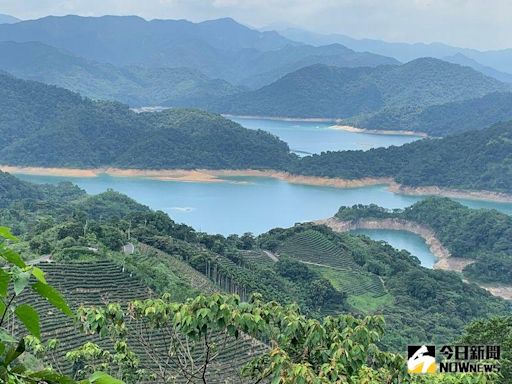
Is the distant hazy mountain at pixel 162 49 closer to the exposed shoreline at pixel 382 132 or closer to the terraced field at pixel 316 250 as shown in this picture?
the exposed shoreline at pixel 382 132

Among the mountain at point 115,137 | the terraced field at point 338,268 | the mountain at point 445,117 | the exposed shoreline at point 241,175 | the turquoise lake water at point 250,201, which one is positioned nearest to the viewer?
the terraced field at point 338,268

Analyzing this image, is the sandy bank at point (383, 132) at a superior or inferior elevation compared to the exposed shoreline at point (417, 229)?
superior

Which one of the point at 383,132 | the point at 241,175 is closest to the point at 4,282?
the point at 241,175

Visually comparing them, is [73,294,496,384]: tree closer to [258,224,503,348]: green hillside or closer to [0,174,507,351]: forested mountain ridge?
[0,174,507,351]: forested mountain ridge

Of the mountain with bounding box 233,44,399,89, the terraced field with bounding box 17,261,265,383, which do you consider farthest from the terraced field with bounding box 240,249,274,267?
the mountain with bounding box 233,44,399,89

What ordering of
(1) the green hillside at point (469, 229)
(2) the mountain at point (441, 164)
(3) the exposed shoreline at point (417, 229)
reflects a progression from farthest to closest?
(2) the mountain at point (441, 164) < (3) the exposed shoreline at point (417, 229) < (1) the green hillside at point (469, 229)

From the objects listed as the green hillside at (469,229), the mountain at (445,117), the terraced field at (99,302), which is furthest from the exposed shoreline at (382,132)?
the terraced field at (99,302)
